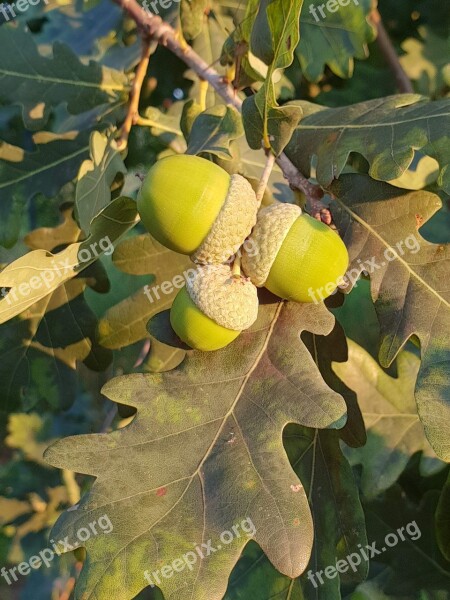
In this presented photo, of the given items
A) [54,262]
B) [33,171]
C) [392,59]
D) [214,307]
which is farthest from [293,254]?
[392,59]

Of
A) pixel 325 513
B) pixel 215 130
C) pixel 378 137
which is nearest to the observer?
pixel 378 137

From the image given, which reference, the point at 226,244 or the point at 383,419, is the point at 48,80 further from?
the point at 383,419

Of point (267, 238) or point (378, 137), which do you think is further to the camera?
point (378, 137)

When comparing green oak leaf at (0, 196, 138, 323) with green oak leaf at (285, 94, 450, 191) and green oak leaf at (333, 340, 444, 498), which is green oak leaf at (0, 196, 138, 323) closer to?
green oak leaf at (285, 94, 450, 191)

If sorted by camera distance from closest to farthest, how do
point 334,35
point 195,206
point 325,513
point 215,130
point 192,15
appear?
point 195,206 → point 215,130 → point 325,513 → point 192,15 → point 334,35

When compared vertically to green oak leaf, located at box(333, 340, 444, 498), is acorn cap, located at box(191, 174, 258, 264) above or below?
above

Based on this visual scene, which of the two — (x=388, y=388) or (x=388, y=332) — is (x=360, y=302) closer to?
(x=388, y=388)

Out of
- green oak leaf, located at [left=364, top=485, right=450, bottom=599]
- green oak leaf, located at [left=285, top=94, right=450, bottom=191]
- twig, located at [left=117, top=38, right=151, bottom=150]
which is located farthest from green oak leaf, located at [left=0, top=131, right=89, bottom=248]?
green oak leaf, located at [left=364, top=485, right=450, bottom=599]

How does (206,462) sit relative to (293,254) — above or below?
below

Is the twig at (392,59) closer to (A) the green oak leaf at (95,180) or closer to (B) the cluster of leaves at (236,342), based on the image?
(B) the cluster of leaves at (236,342)
